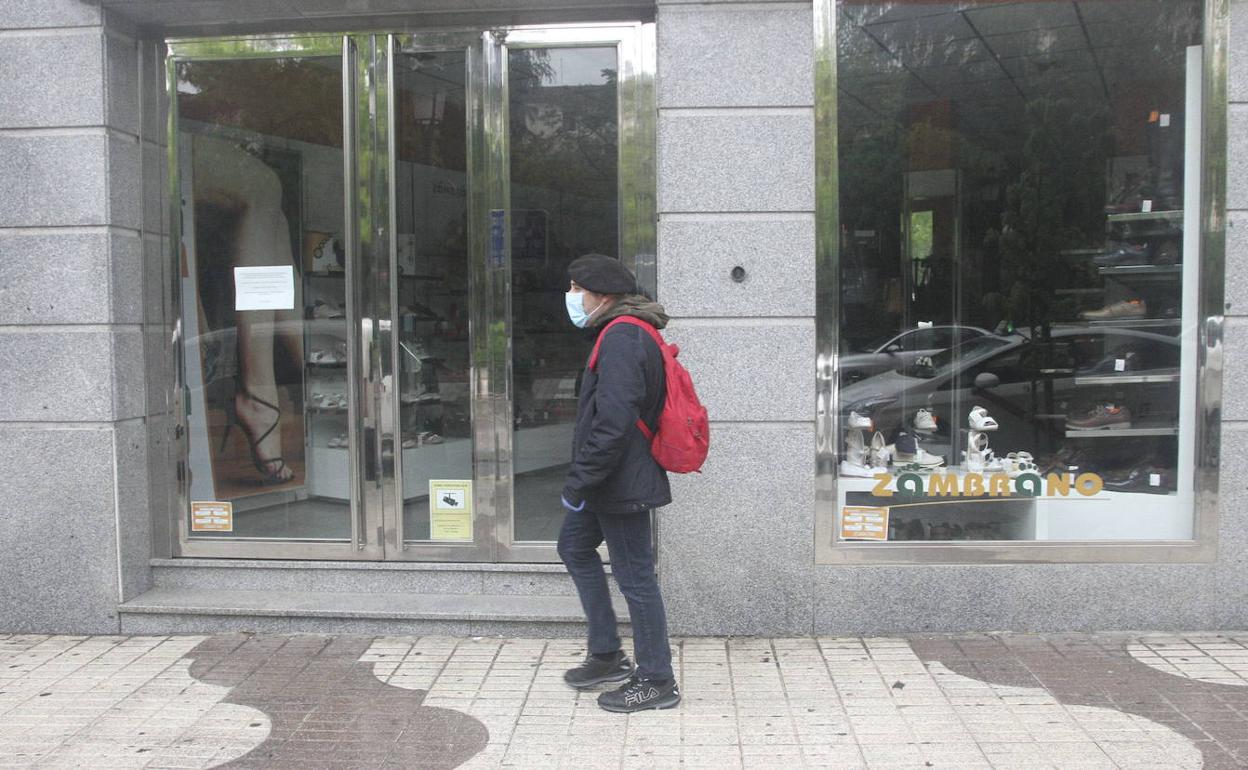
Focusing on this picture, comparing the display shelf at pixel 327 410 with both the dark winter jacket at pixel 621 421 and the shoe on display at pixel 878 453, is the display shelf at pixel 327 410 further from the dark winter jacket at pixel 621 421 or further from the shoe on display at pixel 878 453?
the shoe on display at pixel 878 453

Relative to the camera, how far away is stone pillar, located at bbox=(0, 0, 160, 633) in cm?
572

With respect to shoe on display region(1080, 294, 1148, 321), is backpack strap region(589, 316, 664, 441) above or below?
below

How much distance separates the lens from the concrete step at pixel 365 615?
5.68 meters

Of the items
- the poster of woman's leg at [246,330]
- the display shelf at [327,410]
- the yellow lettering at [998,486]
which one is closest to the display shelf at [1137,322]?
the yellow lettering at [998,486]

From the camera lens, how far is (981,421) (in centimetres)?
611

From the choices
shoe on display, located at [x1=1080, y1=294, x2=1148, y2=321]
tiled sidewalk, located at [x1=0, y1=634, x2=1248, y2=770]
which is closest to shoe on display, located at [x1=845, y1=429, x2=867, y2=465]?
tiled sidewalk, located at [x1=0, y1=634, x2=1248, y2=770]

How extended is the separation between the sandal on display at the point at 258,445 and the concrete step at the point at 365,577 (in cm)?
55

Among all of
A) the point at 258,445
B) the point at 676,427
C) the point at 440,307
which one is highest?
the point at 440,307

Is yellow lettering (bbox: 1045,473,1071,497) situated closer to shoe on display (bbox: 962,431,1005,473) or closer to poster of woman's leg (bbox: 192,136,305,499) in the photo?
shoe on display (bbox: 962,431,1005,473)

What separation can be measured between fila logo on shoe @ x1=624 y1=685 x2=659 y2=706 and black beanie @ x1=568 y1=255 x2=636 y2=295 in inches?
68.0

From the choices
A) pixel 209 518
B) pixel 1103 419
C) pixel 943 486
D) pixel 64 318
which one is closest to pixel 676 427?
pixel 943 486

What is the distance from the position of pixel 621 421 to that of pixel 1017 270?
3.03 m

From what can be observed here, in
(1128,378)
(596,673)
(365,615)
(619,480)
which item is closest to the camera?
(619,480)

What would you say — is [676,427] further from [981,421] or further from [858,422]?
[981,421]
